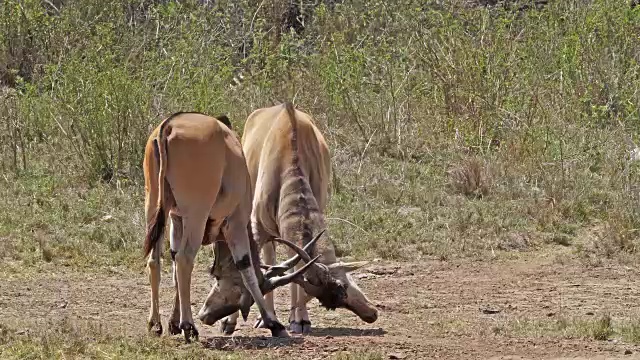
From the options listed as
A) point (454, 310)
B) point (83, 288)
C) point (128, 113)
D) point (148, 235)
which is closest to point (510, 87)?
point (128, 113)

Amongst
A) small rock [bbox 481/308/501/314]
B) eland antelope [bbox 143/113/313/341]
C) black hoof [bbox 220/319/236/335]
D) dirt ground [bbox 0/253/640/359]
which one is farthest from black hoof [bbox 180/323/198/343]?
small rock [bbox 481/308/501/314]

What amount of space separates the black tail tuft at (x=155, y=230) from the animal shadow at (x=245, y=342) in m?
0.71

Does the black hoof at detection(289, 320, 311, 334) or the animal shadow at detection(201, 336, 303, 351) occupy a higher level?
the animal shadow at detection(201, 336, 303, 351)

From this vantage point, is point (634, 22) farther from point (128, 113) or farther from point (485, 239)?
point (128, 113)

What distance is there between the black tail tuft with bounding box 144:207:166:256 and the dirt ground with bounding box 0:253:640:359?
660 millimetres

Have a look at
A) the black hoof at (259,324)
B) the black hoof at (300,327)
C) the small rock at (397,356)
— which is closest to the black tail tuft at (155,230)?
the black hoof at (259,324)

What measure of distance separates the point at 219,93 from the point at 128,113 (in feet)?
4.45

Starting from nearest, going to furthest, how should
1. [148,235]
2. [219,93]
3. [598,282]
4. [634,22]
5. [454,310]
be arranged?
[148,235] → [454,310] → [598,282] → [219,93] → [634,22]

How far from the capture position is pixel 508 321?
355 inches

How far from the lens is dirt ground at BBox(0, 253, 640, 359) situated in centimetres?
789

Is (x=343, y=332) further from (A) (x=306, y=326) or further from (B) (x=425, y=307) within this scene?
(B) (x=425, y=307)

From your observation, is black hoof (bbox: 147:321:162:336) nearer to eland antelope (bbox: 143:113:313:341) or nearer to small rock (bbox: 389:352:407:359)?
eland antelope (bbox: 143:113:313:341)

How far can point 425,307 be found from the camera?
31.9ft

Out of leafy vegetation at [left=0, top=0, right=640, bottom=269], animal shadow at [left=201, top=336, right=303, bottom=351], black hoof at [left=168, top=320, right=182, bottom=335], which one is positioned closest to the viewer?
animal shadow at [left=201, top=336, right=303, bottom=351]
